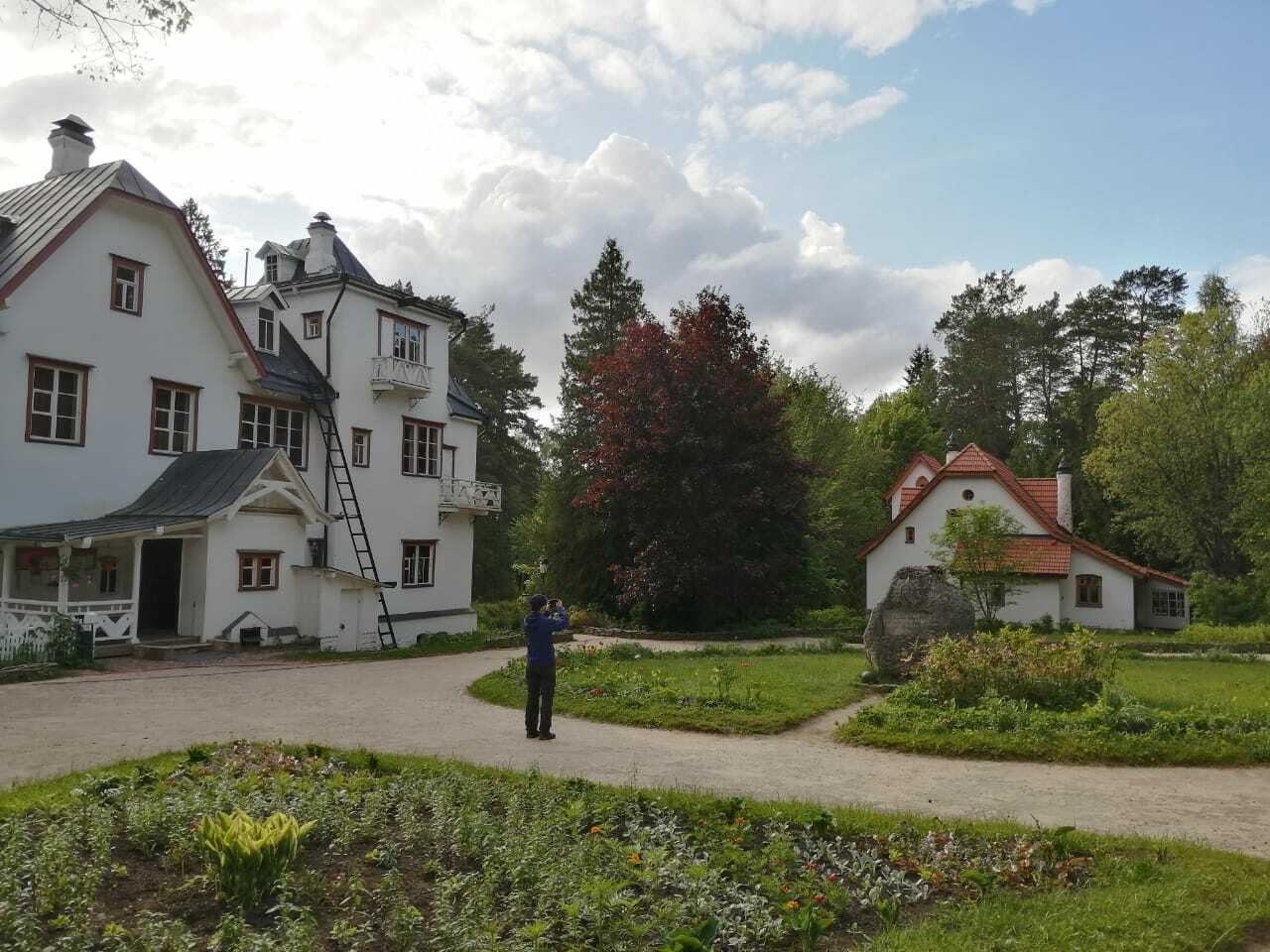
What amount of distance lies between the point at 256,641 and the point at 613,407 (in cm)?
1370

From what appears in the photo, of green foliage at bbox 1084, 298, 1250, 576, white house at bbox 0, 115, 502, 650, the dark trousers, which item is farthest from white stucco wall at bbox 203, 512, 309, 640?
green foliage at bbox 1084, 298, 1250, 576

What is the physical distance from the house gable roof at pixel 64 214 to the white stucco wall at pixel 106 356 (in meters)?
0.30

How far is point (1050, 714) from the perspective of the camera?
11758 mm

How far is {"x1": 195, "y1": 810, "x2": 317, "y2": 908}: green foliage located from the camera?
544 cm

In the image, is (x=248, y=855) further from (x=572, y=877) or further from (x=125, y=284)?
(x=125, y=284)

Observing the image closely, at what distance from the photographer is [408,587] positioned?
2842 cm

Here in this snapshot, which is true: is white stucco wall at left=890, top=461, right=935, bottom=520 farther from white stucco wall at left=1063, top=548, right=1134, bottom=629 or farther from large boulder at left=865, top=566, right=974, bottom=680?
large boulder at left=865, top=566, right=974, bottom=680

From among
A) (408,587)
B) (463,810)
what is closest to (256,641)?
(408,587)

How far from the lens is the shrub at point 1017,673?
1279 cm

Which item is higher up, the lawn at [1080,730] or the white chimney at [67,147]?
the white chimney at [67,147]

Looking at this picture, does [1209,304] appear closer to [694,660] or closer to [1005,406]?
[1005,406]

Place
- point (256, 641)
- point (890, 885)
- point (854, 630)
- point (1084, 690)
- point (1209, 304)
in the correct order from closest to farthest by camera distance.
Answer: point (890, 885)
point (1084, 690)
point (256, 641)
point (854, 630)
point (1209, 304)

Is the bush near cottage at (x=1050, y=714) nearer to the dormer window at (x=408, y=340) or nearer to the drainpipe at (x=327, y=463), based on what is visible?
the drainpipe at (x=327, y=463)

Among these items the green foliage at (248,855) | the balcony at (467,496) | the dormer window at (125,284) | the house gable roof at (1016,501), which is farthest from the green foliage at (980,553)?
the green foliage at (248,855)
